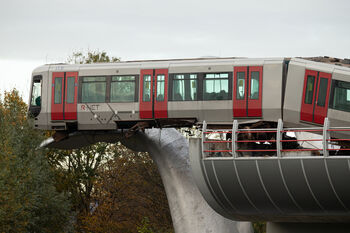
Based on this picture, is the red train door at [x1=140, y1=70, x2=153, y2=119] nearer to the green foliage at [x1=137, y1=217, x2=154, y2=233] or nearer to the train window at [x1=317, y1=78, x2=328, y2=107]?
the train window at [x1=317, y1=78, x2=328, y2=107]

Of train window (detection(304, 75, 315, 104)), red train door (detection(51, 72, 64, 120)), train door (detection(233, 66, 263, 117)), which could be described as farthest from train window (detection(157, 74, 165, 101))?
train window (detection(304, 75, 315, 104))

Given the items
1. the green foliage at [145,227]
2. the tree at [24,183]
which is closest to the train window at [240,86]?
the tree at [24,183]

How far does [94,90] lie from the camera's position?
33.4 metres

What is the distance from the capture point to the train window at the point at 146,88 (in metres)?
32.3

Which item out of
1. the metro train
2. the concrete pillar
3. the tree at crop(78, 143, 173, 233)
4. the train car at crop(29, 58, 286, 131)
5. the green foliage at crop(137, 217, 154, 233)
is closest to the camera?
the metro train

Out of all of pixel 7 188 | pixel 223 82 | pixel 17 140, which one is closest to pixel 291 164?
pixel 223 82

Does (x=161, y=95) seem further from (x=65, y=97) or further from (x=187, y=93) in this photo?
(x=65, y=97)

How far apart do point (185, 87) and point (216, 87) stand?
4.21ft

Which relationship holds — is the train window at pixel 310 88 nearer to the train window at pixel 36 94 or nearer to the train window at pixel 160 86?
the train window at pixel 160 86

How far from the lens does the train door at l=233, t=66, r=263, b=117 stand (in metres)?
30.6

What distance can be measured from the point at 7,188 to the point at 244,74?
45.6ft

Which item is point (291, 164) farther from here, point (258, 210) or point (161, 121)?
point (161, 121)

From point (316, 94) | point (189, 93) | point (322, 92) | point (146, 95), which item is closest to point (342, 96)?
point (322, 92)

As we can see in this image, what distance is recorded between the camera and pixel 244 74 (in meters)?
31.1
